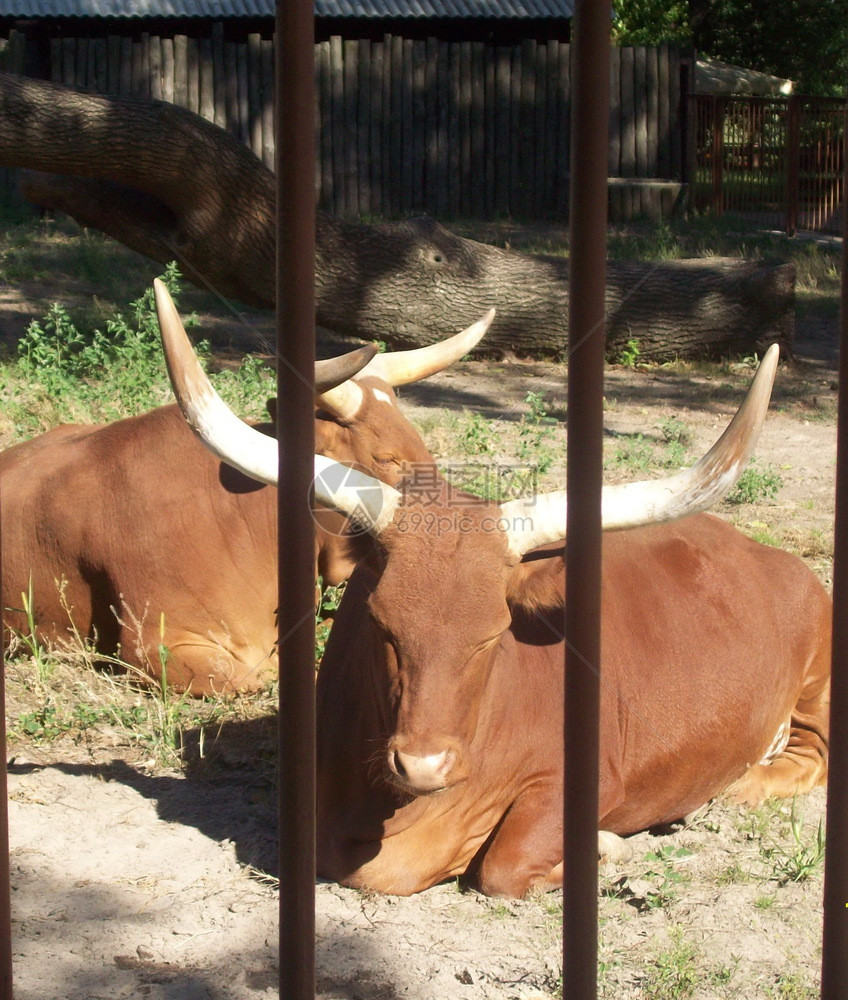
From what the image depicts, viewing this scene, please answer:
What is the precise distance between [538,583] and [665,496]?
1.49 feet

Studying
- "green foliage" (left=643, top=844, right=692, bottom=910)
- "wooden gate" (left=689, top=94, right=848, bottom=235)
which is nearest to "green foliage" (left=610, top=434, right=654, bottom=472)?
"green foliage" (left=643, top=844, right=692, bottom=910)

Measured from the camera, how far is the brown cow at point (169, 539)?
4898 millimetres

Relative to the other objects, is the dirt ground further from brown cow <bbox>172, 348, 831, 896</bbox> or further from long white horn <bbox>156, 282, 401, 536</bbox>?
long white horn <bbox>156, 282, 401, 536</bbox>

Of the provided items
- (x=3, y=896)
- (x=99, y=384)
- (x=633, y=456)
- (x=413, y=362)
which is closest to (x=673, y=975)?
(x=3, y=896)

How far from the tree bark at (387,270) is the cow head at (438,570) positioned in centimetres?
660

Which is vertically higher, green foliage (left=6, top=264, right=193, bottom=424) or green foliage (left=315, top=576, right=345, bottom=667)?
green foliage (left=6, top=264, right=193, bottom=424)

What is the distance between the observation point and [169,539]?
5008 mm

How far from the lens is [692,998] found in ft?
9.10

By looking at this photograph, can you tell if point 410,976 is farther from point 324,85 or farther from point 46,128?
point 324,85

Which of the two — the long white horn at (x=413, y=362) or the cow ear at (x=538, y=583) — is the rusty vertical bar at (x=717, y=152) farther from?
the cow ear at (x=538, y=583)

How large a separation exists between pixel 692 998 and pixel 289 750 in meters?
1.80

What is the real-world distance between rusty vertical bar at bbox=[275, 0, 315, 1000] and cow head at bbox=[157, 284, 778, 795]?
5.26 ft

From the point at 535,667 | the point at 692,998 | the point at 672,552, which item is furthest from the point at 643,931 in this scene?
the point at 672,552

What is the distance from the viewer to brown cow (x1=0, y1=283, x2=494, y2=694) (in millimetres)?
4898
